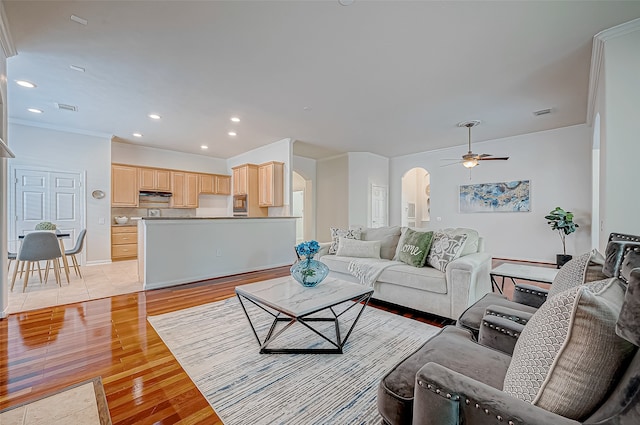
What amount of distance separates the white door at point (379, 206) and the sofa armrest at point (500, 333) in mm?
6198

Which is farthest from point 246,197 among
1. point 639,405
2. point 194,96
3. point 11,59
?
point 639,405

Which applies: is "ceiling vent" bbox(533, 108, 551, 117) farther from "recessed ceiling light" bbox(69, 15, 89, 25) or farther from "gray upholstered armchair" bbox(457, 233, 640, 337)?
"recessed ceiling light" bbox(69, 15, 89, 25)

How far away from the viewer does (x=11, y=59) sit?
9.62 ft

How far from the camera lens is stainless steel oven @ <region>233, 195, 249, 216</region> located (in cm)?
683

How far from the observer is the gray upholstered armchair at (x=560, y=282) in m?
1.11

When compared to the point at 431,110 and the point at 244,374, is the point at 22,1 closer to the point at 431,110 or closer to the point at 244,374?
the point at 244,374

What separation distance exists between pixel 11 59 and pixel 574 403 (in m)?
5.14

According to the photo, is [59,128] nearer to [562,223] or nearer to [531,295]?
[531,295]

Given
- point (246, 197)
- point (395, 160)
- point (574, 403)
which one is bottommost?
point (574, 403)

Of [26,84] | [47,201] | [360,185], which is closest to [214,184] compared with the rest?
[47,201]

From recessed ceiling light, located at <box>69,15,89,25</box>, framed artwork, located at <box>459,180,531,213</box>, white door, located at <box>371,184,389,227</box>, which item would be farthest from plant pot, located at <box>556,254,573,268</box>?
recessed ceiling light, located at <box>69,15,89,25</box>

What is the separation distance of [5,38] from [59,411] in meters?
3.27

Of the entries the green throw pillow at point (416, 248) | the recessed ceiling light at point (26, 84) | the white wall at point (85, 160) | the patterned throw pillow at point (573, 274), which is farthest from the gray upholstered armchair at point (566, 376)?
the white wall at point (85, 160)

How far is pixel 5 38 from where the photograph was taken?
249 cm
